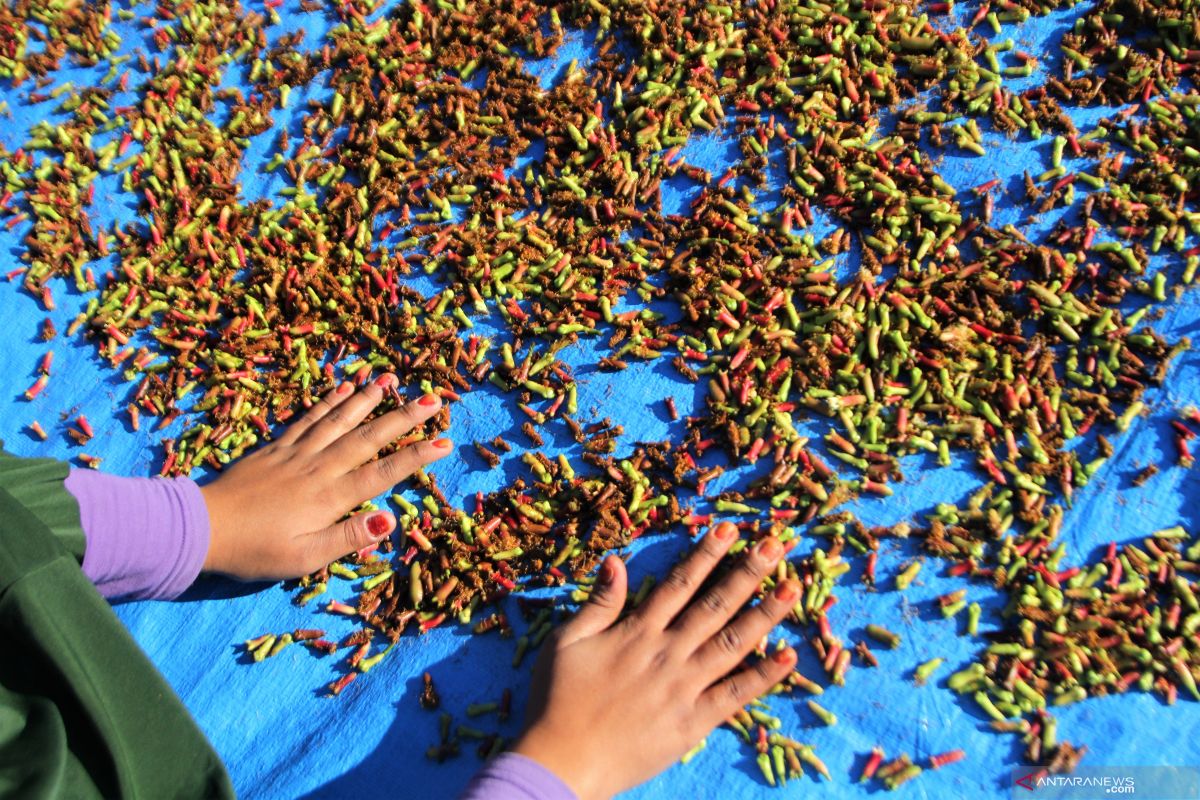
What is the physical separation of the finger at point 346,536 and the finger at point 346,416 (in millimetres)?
277

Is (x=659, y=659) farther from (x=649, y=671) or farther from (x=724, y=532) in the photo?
(x=724, y=532)

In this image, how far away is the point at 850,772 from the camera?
2457 millimetres

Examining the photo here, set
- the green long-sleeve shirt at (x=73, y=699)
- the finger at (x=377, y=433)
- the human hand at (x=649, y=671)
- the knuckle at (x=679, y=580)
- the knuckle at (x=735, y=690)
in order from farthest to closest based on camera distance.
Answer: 1. the finger at (x=377, y=433)
2. the knuckle at (x=679, y=580)
3. the knuckle at (x=735, y=690)
4. the human hand at (x=649, y=671)
5. the green long-sleeve shirt at (x=73, y=699)

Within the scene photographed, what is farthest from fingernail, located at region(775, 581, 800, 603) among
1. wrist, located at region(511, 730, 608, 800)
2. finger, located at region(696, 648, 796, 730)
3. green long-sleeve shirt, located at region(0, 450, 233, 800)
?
green long-sleeve shirt, located at region(0, 450, 233, 800)

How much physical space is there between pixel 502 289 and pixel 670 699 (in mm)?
1473

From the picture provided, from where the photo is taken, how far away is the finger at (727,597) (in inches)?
97.4

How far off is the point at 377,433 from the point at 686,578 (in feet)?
3.58

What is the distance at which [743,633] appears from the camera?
2469mm

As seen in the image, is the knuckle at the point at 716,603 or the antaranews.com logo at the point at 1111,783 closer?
the antaranews.com logo at the point at 1111,783

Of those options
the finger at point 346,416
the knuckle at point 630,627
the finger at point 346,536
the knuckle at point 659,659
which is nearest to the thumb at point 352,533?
the finger at point 346,536

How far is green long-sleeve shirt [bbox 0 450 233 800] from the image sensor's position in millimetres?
1906

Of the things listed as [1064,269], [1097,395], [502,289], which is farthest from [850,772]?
[502,289]

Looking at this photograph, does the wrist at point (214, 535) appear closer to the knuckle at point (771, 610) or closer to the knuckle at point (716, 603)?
the knuckle at point (716, 603)

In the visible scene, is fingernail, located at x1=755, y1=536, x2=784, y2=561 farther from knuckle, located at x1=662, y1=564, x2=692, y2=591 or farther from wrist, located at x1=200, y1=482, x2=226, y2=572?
wrist, located at x1=200, y1=482, x2=226, y2=572
